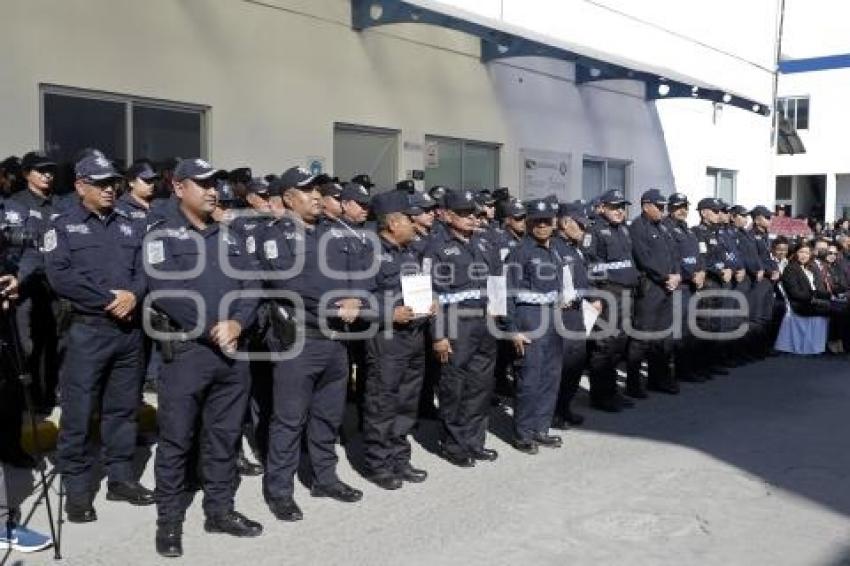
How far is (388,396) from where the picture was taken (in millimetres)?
6023

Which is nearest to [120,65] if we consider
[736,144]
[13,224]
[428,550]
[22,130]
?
[22,130]

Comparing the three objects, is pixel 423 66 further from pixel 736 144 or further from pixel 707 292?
pixel 736 144

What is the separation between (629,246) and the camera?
8.99 metres

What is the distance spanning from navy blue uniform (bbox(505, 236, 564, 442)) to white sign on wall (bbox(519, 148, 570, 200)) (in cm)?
717

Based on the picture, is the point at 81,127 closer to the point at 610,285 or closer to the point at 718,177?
the point at 610,285

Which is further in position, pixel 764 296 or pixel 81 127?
pixel 764 296

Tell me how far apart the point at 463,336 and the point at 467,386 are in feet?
1.30

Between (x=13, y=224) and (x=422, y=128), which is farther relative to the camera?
(x=422, y=128)

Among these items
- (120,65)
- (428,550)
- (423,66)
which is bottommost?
(428,550)

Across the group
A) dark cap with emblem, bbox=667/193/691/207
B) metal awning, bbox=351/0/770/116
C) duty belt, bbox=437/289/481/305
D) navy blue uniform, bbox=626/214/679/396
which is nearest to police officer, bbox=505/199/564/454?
duty belt, bbox=437/289/481/305

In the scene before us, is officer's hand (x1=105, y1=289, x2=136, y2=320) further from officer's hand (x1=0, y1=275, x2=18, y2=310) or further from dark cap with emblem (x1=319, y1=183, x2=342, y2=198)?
dark cap with emblem (x1=319, y1=183, x2=342, y2=198)

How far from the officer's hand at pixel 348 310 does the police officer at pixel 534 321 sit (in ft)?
5.87

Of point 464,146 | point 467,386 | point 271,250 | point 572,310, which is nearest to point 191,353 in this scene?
point 271,250

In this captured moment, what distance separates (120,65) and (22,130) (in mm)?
1231
